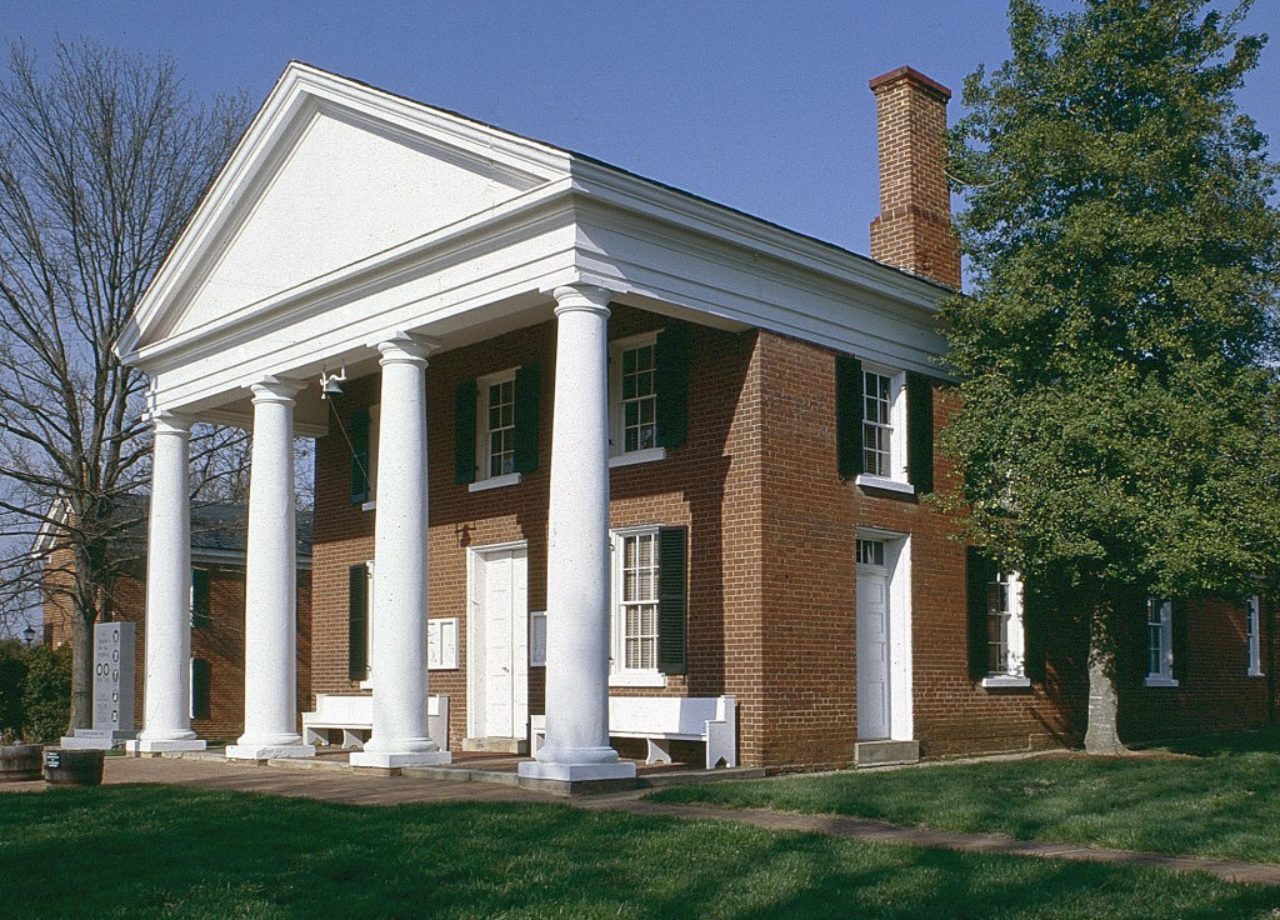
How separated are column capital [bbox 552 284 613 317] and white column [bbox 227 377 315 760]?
5.31 metres

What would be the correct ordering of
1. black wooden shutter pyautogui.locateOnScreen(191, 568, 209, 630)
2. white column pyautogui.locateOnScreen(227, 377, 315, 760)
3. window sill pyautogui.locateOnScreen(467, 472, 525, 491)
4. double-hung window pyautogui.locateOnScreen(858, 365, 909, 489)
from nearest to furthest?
white column pyautogui.locateOnScreen(227, 377, 315, 760), double-hung window pyautogui.locateOnScreen(858, 365, 909, 489), window sill pyautogui.locateOnScreen(467, 472, 525, 491), black wooden shutter pyautogui.locateOnScreen(191, 568, 209, 630)

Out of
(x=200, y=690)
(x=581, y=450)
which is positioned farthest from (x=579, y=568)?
(x=200, y=690)

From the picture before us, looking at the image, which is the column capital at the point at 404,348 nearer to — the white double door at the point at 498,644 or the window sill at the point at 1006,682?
the white double door at the point at 498,644

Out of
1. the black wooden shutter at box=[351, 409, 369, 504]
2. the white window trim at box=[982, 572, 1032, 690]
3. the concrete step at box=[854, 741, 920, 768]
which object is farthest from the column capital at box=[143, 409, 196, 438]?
the white window trim at box=[982, 572, 1032, 690]

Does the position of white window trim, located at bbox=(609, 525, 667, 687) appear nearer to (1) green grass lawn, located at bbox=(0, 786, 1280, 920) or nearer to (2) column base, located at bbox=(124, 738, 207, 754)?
(1) green grass lawn, located at bbox=(0, 786, 1280, 920)

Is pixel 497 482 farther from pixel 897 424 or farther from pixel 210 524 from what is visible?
pixel 210 524

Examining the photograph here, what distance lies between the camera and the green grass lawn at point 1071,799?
1035 cm

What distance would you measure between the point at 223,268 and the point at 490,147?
245 inches

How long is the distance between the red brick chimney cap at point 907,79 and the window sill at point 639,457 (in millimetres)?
6708

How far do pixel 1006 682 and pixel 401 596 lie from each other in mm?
8459

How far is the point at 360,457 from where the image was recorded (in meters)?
21.7

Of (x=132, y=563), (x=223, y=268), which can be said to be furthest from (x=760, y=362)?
(x=132, y=563)

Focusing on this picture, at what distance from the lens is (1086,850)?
32.8 ft

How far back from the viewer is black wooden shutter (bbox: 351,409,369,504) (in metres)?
21.6
